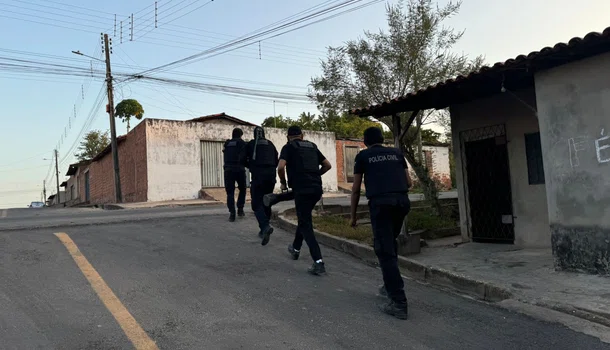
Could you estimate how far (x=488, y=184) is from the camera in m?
8.53

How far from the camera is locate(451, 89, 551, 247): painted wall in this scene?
7.61m

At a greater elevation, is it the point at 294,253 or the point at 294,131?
the point at 294,131

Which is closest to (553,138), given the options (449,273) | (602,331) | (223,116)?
(449,273)

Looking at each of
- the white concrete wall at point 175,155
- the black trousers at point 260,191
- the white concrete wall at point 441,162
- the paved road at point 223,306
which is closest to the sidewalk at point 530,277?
the paved road at point 223,306

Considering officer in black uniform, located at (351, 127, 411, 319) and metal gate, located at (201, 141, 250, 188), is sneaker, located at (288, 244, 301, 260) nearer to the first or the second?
officer in black uniform, located at (351, 127, 411, 319)

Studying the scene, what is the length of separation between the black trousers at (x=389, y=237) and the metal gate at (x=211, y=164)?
17793mm

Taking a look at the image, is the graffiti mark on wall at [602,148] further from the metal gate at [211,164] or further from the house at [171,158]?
the metal gate at [211,164]

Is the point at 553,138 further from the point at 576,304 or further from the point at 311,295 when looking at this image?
the point at 311,295

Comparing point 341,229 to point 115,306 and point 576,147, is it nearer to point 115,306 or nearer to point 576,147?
point 576,147

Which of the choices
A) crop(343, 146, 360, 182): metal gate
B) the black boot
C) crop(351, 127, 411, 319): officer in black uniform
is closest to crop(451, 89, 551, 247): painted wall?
crop(351, 127, 411, 319): officer in black uniform

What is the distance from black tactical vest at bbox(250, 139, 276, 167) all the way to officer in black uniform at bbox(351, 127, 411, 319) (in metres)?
2.36

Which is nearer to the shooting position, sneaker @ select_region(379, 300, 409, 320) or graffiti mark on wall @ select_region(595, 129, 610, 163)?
sneaker @ select_region(379, 300, 409, 320)

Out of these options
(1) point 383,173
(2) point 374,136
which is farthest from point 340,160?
(1) point 383,173

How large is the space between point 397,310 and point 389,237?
0.67m
